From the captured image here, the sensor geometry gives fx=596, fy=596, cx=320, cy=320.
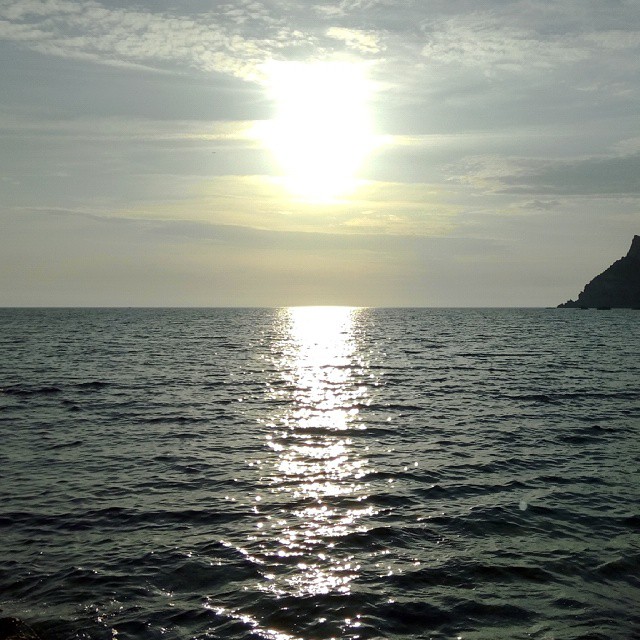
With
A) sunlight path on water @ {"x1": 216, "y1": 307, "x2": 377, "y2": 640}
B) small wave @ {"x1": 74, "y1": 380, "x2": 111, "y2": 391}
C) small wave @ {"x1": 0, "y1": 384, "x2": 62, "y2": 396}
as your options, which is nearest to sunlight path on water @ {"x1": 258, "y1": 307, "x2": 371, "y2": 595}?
sunlight path on water @ {"x1": 216, "y1": 307, "x2": 377, "y2": 640}

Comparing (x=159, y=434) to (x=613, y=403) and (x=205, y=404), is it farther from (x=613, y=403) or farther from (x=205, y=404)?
(x=613, y=403)

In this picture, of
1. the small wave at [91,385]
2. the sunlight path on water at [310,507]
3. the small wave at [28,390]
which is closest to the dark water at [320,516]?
the sunlight path on water at [310,507]

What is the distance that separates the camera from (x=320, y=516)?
54.2 feet

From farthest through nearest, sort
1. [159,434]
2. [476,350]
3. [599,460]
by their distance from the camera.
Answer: [476,350] < [159,434] < [599,460]

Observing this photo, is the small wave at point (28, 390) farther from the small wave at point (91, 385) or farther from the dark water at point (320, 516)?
the small wave at point (91, 385)

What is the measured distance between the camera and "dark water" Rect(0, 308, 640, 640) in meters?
11.3

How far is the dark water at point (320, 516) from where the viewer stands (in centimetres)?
1130

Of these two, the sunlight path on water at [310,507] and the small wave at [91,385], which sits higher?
the small wave at [91,385]

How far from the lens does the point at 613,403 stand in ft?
117

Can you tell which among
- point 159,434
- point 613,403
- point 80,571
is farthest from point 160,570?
point 613,403

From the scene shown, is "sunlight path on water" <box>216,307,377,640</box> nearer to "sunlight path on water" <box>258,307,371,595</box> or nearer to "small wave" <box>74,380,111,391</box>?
"sunlight path on water" <box>258,307,371,595</box>

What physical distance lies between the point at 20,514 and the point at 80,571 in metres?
4.67

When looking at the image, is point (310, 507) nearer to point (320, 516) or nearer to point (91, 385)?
point (320, 516)

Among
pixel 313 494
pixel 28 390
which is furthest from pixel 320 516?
pixel 28 390
